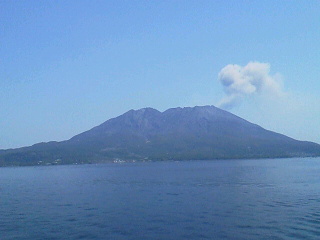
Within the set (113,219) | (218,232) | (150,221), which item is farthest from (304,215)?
(113,219)

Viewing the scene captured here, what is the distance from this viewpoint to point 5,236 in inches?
936

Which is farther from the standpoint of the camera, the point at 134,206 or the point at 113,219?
the point at 134,206

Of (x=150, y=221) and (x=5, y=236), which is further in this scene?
(x=150, y=221)

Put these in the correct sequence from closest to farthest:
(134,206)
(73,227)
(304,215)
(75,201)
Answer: (73,227), (304,215), (134,206), (75,201)

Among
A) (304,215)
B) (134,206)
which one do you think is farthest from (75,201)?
(304,215)

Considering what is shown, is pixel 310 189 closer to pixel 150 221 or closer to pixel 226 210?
pixel 226 210

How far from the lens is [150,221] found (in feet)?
87.2

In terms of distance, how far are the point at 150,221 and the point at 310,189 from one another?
24.9 meters

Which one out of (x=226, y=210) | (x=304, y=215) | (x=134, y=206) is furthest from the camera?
(x=134, y=206)

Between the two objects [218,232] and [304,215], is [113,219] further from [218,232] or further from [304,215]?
[304,215]

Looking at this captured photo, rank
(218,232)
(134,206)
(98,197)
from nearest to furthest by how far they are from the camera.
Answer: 1. (218,232)
2. (134,206)
3. (98,197)

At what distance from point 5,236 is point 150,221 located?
9.78 m

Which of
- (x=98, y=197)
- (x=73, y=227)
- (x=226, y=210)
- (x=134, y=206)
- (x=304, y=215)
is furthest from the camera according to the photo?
(x=98, y=197)

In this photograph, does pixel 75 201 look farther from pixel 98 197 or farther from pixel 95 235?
pixel 95 235
